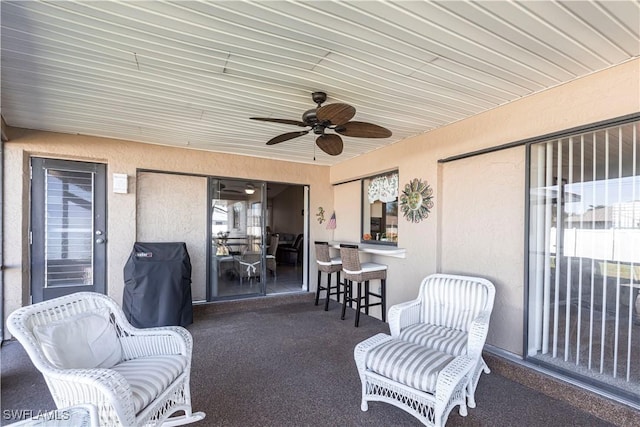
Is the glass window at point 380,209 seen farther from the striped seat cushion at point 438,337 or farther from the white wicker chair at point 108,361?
the white wicker chair at point 108,361

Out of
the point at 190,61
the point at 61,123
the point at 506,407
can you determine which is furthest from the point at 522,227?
the point at 61,123

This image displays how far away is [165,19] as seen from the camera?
1742mm

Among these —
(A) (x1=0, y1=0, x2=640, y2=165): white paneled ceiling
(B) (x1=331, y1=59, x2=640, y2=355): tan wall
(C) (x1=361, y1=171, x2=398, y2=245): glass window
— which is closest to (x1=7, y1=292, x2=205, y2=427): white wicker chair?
(A) (x1=0, y1=0, x2=640, y2=165): white paneled ceiling

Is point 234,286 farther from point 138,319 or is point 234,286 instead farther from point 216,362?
point 216,362

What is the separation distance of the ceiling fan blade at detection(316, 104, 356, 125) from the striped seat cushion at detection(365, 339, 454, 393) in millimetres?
1811

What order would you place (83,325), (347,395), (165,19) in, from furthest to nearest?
(347,395) < (83,325) < (165,19)

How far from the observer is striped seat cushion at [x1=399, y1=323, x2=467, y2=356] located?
237 centimetres

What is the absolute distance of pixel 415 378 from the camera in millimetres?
2025

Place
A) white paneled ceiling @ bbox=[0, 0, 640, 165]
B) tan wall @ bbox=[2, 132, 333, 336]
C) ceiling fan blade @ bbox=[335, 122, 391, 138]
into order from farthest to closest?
1. tan wall @ bbox=[2, 132, 333, 336]
2. ceiling fan blade @ bbox=[335, 122, 391, 138]
3. white paneled ceiling @ bbox=[0, 0, 640, 165]

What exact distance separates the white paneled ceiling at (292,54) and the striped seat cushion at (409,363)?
6.99 feet

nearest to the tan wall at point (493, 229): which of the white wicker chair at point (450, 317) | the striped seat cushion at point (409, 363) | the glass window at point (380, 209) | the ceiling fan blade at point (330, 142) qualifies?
the white wicker chair at point (450, 317)

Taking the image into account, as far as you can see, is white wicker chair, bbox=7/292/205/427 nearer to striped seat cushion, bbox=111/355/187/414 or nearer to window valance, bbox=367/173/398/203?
→ striped seat cushion, bbox=111/355/187/414

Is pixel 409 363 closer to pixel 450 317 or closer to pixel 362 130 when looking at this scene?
pixel 450 317

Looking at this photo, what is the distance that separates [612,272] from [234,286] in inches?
188
